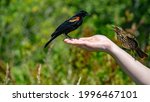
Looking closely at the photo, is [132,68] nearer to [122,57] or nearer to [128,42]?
[122,57]

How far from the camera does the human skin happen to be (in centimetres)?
297

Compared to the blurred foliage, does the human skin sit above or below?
above

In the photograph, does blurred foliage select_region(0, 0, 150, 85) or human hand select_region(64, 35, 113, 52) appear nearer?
human hand select_region(64, 35, 113, 52)

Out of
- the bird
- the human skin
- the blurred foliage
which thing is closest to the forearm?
Result: the human skin

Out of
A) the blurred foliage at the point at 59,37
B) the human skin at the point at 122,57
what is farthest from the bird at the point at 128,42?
the blurred foliage at the point at 59,37

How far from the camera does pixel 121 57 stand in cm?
301

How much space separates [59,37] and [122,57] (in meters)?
4.77

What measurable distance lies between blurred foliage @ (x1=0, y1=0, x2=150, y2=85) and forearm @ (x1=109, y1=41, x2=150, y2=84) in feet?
5.40

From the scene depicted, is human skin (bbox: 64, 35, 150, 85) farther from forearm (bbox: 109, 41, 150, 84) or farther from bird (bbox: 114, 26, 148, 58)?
bird (bbox: 114, 26, 148, 58)

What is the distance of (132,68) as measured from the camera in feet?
9.77

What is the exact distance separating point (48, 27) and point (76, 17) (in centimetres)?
547

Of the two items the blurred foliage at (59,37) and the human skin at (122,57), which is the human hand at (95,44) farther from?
the blurred foliage at (59,37)

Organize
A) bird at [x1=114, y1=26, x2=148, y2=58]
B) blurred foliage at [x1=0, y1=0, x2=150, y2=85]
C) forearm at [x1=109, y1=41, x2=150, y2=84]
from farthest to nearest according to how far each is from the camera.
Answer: blurred foliage at [x1=0, y1=0, x2=150, y2=85], bird at [x1=114, y1=26, x2=148, y2=58], forearm at [x1=109, y1=41, x2=150, y2=84]

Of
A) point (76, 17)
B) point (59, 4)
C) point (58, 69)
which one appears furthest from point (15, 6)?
point (76, 17)
